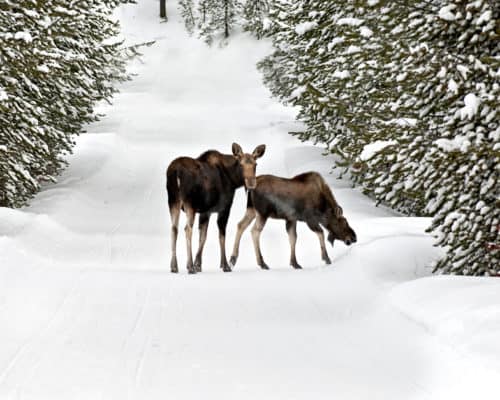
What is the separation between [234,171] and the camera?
1262cm

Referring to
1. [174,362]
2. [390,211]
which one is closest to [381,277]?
[174,362]

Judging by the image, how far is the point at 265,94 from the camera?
48062 millimetres

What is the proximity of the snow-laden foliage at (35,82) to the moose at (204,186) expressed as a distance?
13.1 feet

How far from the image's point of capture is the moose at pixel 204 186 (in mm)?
12078

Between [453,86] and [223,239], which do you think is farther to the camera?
[223,239]

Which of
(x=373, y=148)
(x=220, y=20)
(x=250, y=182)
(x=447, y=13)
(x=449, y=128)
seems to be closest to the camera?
(x=447, y=13)

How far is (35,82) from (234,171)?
705 centimetres

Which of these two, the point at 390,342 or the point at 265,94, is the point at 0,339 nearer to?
the point at 390,342

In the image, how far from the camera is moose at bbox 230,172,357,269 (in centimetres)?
1253

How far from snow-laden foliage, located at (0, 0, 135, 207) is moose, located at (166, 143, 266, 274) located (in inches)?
157

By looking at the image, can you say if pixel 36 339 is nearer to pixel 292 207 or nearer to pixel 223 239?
pixel 223 239

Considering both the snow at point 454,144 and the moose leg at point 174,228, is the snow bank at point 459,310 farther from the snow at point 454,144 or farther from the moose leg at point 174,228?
the moose leg at point 174,228

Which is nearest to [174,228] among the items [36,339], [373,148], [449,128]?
[373,148]

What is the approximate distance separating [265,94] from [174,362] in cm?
4171
